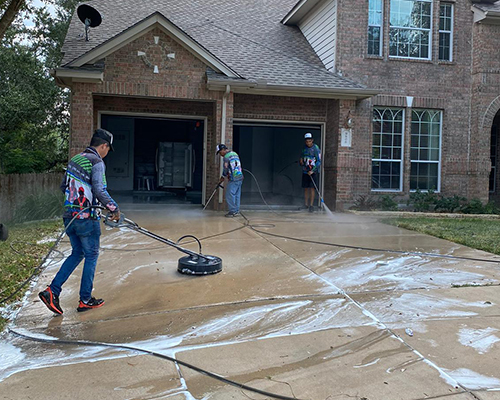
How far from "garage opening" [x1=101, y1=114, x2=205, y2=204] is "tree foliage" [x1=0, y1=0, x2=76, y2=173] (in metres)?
2.40

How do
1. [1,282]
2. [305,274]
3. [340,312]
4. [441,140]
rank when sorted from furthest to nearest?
[441,140], [305,274], [1,282], [340,312]

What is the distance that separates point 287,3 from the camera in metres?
18.9

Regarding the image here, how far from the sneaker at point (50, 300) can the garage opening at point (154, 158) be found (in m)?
13.8

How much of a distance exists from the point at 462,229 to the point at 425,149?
15.3 ft

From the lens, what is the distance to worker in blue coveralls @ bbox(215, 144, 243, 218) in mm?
10805

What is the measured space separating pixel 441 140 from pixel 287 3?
8.96m

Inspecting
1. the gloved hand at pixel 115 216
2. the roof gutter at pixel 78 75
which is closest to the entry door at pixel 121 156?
the roof gutter at pixel 78 75

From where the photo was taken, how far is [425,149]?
547 inches

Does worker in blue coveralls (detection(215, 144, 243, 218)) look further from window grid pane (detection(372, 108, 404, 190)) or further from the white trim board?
window grid pane (detection(372, 108, 404, 190))

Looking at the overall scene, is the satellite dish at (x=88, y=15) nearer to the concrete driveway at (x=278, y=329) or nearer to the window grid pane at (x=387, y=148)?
the concrete driveway at (x=278, y=329)

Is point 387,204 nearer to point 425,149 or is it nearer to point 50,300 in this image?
point 425,149

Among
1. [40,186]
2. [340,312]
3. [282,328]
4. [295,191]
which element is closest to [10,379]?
[282,328]

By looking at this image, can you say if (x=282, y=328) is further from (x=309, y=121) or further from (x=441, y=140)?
(x=441, y=140)

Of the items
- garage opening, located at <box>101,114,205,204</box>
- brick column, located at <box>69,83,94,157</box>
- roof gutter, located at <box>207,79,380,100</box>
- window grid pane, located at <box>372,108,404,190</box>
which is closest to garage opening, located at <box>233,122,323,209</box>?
garage opening, located at <box>101,114,205,204</box>
